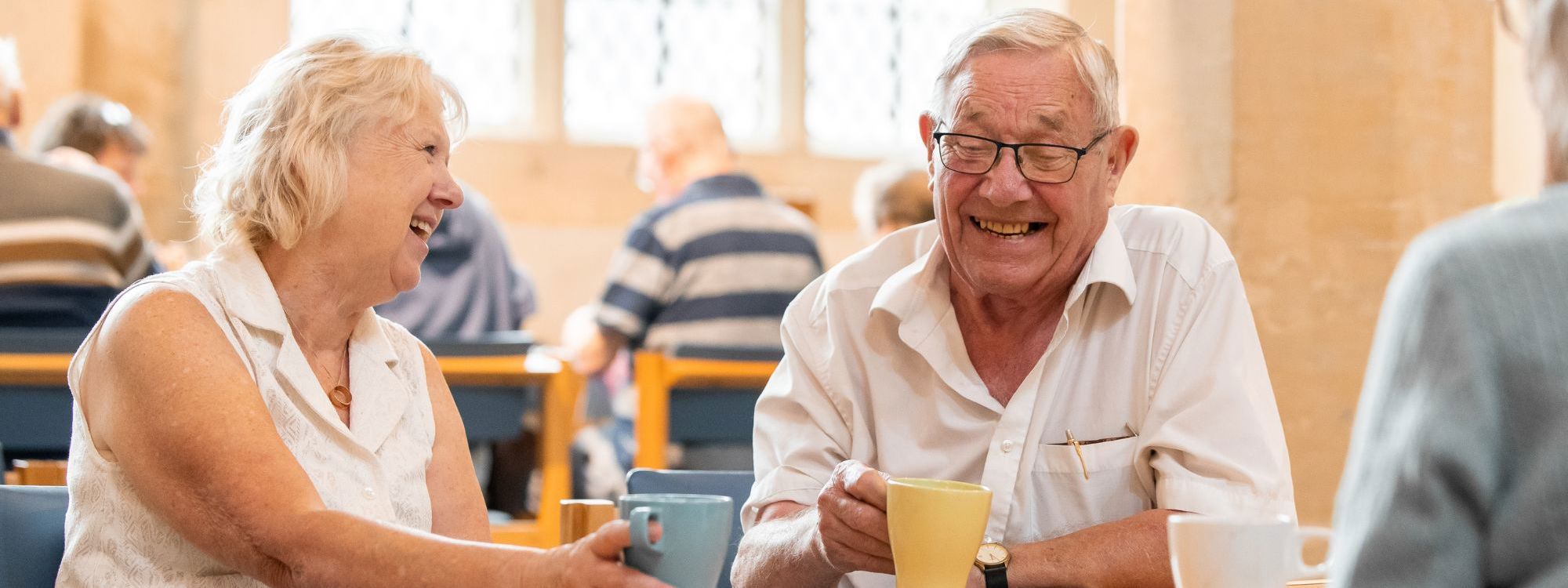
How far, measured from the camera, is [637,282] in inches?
173

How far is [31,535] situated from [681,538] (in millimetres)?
992

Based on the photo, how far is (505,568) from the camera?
1.41 m

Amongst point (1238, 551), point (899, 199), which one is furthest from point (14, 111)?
point (1238, 551)

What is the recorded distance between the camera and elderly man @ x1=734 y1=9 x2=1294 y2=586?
1788 millimetres

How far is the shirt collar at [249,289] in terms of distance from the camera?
5.70 ft

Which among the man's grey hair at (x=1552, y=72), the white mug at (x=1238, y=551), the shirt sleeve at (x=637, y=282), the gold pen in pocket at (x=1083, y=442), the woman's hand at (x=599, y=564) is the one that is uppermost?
the man's grey hair at (x=1552, y=72)

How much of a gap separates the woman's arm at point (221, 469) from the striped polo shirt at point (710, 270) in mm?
2706

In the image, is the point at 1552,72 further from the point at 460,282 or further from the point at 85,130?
the point at 85,130

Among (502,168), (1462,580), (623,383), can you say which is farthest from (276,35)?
(1462,580)

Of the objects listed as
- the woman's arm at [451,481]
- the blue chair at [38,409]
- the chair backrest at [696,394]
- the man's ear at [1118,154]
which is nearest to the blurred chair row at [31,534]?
the woman's arm at [451,481]

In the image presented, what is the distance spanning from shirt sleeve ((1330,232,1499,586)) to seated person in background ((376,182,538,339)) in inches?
154

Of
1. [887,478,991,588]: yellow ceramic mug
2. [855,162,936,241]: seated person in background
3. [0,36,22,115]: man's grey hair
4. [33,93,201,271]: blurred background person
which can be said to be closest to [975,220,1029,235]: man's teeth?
[887,478,991,588]: yellow ceramic mug

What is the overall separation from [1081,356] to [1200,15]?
1786 mm

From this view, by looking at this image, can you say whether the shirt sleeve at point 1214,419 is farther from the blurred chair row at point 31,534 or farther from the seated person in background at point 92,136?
the seated person in background at point 92,136
